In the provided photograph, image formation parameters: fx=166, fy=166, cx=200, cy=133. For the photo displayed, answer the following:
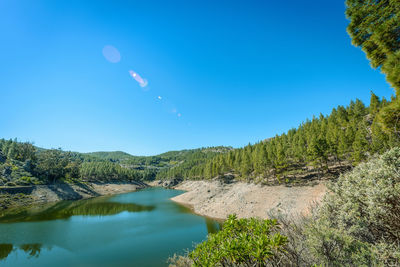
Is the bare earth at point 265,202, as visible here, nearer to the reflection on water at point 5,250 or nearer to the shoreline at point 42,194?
the reflection on water at point 5,250

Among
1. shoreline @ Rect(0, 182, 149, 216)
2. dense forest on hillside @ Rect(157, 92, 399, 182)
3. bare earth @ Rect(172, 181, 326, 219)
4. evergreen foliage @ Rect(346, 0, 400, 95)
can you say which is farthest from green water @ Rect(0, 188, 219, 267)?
dense forest on hillside @ Rect(157, 92, 399, 182)

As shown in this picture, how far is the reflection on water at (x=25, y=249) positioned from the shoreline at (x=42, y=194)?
2915 centimetres

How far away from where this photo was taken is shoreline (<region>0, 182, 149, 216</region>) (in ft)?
158

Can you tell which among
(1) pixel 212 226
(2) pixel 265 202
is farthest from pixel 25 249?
(2) pixel 265 202

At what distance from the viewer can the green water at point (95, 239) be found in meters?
19.3

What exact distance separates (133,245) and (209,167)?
217ft

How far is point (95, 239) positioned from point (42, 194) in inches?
2063

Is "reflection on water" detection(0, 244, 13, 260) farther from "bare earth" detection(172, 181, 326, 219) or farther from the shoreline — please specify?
"bare earth" detection(172, 181, 326, 219)

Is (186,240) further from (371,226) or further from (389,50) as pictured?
(389,50)

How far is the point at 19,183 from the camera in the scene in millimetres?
58219

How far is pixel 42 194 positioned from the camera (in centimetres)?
5925

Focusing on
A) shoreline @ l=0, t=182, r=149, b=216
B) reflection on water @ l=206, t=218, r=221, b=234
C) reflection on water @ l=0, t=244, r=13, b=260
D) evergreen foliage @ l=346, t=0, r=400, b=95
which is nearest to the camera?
evergreen foliage @ l=346, t=0, r=400, b=95

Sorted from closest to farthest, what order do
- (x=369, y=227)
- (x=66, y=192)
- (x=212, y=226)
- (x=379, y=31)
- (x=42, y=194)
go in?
(x=379, y=31) < (x=369, y=227) < (x=212, y=226) < (x=42, y=194) < (x=66, y=192)

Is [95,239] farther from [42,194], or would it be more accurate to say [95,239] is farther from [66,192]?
[66,192]
